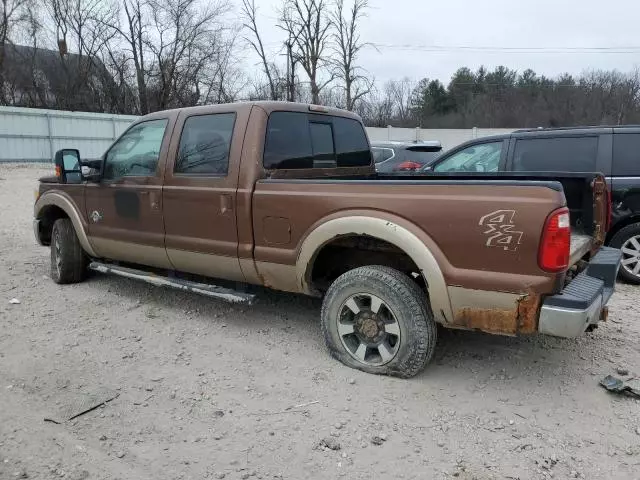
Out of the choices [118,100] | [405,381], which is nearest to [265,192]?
[405,381]

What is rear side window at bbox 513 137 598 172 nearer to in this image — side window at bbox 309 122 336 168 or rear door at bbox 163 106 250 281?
side window at bbox 309 122 336 168

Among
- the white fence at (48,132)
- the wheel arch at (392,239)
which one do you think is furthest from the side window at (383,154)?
the white fence at (48,132)

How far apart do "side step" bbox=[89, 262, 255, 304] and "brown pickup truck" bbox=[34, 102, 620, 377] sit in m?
0.02

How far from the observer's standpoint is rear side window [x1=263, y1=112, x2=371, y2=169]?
433cm

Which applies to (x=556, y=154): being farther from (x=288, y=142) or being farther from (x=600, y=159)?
(x=288, y=142)

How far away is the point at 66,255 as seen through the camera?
5875 mm

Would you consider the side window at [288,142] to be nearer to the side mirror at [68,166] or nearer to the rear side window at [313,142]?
the rear side window at [313,142]

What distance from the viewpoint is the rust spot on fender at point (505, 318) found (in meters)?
3.08

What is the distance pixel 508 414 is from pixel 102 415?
8.13ft

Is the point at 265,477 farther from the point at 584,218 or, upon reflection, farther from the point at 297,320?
the point at 584,218

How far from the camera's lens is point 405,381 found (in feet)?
11.9

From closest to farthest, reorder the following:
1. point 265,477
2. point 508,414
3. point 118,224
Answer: point 265,477 → point 508,414 → point 118,224

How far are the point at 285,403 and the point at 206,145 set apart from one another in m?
2.27

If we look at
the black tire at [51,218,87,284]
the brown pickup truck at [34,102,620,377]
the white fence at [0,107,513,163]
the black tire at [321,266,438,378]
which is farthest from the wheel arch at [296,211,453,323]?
the white fence at [0,107,513,163]
